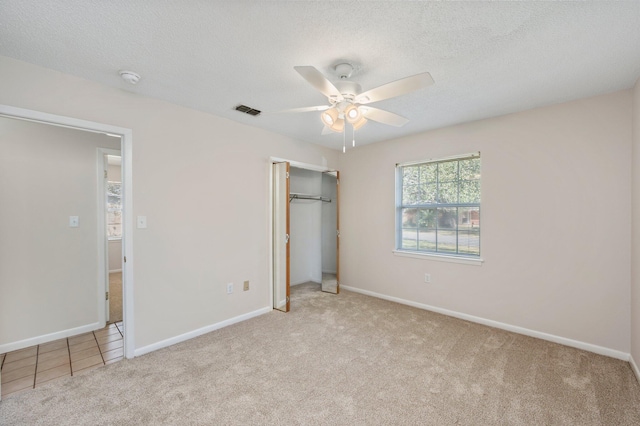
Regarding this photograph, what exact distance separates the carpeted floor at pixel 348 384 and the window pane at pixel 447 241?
1.08 m

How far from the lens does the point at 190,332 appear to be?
3029 millimetres

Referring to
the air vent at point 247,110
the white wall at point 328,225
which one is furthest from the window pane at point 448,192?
the air vent at point 247,110

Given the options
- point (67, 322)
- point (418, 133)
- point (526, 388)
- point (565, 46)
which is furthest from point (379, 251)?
point (67, 322)

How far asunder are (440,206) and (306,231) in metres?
2.43

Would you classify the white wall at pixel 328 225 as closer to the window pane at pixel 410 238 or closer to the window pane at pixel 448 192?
the window pane at pixel 410 238

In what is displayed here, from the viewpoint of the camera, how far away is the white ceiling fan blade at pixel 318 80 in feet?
5.38

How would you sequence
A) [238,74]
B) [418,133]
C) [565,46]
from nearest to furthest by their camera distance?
[565,46], [238,74], [418,133]

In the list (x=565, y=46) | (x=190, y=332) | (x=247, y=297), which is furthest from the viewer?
(x=247, y=297)

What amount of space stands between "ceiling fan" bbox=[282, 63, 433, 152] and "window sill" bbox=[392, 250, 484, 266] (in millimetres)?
2130

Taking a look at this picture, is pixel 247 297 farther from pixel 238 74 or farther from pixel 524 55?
pixel 524 55

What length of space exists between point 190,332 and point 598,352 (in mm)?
4047

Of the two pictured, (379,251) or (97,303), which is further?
(379,251)

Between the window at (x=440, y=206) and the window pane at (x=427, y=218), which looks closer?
the window at (x=440, y=206)

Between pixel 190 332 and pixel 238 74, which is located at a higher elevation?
pixel 238 74
